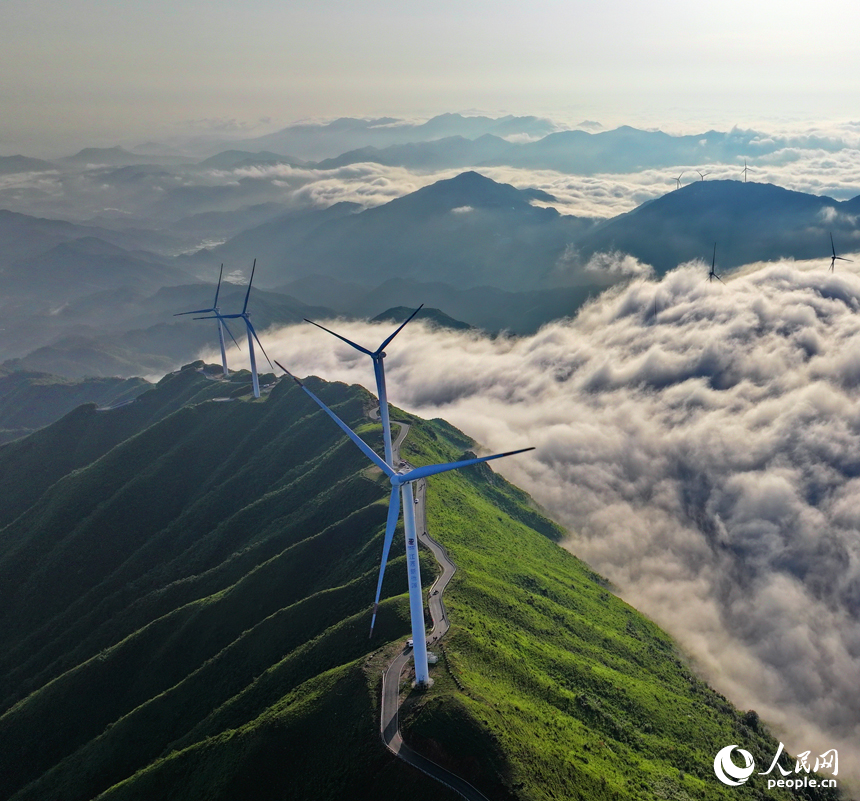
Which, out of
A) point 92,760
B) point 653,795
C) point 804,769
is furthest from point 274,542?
point 804,769

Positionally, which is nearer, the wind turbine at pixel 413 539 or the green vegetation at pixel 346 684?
the wind turbine at pixel 413 539

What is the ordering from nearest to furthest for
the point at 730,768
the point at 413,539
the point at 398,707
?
the point at 413,539, the point at 398,707, the point at 730,768

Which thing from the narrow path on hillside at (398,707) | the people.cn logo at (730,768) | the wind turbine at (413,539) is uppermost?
the wind turbine at (413,539)

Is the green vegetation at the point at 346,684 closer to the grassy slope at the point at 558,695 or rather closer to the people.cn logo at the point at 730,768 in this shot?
the grassy slope at the point at 558,695

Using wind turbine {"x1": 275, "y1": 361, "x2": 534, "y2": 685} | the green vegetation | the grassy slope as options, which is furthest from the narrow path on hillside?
wind turbine {"x1": 275, "y1": 361, "x2": 534, "y2": 685}

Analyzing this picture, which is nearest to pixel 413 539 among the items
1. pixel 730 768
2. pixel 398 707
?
pixel 398 707

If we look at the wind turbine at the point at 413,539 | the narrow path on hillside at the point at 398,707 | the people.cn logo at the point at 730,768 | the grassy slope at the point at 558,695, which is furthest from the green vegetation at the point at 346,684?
the wind turbine at the point at 413,539

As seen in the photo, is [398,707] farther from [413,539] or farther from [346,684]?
[413,539]

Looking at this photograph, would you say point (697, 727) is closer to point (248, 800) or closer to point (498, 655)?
point (498, 655)
